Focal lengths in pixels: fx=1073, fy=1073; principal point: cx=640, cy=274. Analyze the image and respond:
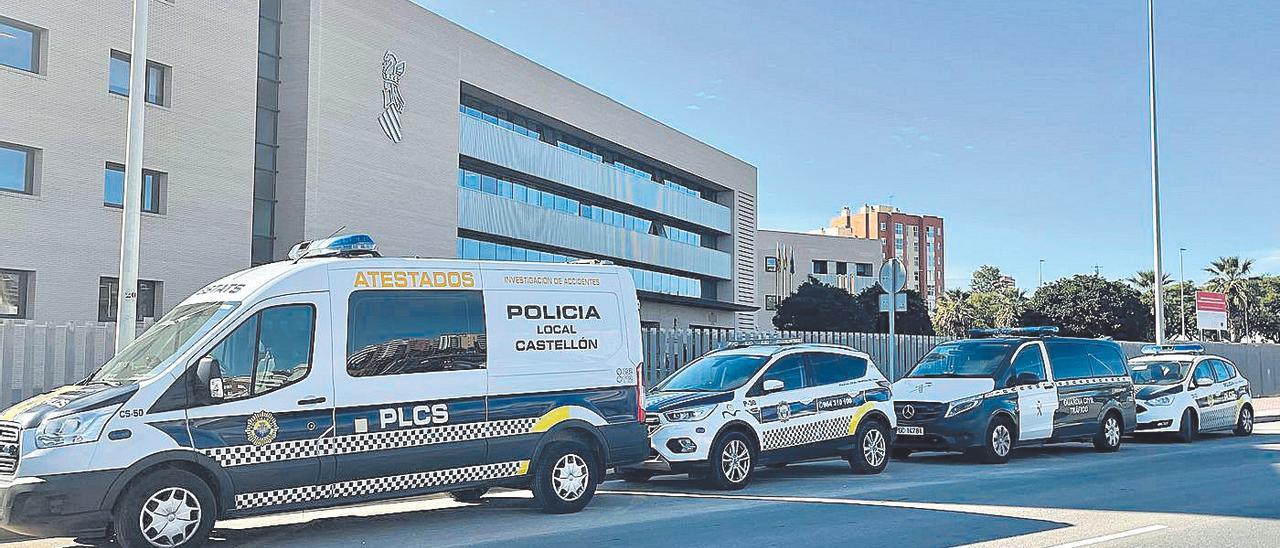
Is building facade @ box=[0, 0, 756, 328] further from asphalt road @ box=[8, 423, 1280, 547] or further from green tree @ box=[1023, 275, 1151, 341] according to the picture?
green tree @ box=[1023, 275, 1151, 341]

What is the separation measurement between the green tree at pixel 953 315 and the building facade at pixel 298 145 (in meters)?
64.6

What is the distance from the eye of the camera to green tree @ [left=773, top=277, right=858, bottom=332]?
68.9m

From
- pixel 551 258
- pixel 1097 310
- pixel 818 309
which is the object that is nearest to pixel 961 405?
pixel 551 258

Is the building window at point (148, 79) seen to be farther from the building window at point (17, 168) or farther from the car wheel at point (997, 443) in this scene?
the car wheel at point (997, 443)

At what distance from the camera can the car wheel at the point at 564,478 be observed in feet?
34.7

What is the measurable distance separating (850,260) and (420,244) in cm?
7832

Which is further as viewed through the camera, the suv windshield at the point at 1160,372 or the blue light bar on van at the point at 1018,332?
the suv windshield at the point at 1160,372

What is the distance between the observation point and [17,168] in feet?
72.7

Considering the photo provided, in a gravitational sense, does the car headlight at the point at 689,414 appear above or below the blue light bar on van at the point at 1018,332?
below

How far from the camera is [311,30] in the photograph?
2819 centimetres

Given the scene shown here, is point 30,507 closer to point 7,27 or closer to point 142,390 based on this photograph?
point 142,390

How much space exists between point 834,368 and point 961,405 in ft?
8.79

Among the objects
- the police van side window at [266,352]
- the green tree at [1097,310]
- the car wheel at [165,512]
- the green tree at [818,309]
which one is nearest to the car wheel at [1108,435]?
the police van side window at [266,352]

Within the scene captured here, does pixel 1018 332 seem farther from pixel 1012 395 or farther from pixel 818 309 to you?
pixel 818 309
